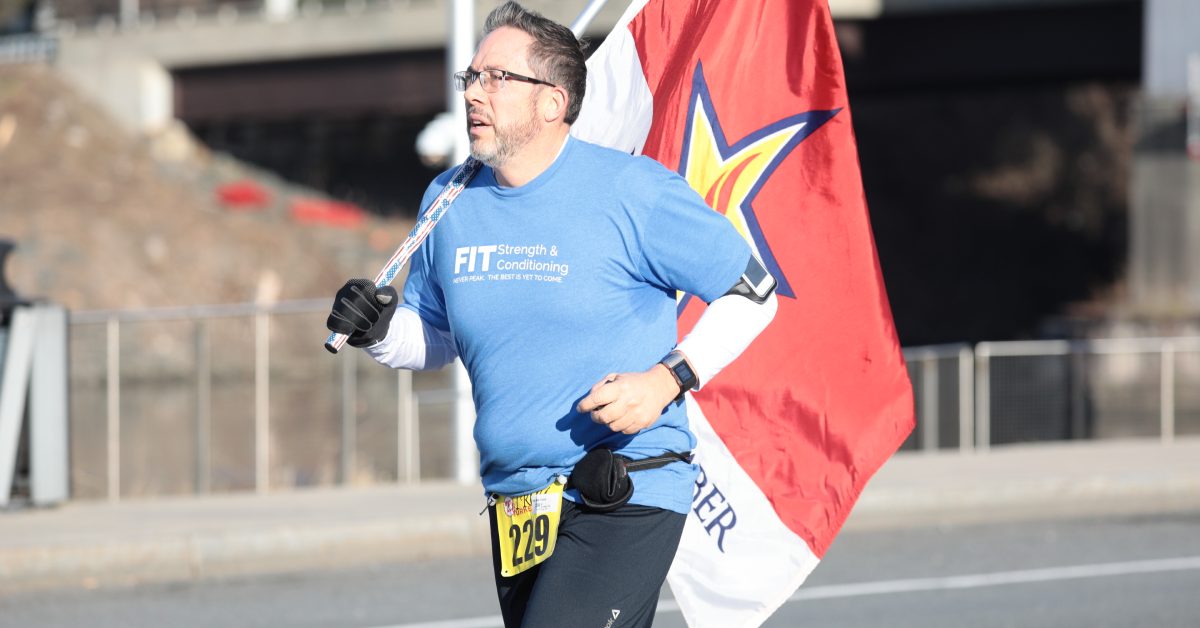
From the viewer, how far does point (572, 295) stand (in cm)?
427

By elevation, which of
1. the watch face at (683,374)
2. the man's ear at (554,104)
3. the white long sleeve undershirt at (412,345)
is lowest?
the watch face at (683,374)

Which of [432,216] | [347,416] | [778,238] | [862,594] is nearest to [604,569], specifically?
[432,216]

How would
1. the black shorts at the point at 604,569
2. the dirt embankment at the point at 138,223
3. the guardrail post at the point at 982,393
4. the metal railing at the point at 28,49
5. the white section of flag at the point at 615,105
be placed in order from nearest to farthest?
the black shorts at the point at 604,569, the white section of flag at the point at 615,105, the guardrail post at the point at 982,393, the dirt embankment at the point at 138,223, the metal railing at the point at 28,49

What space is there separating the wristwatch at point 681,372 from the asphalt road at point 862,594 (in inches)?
178

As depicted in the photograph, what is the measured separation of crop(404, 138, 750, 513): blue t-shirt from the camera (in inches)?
169

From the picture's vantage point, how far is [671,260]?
4.33 m

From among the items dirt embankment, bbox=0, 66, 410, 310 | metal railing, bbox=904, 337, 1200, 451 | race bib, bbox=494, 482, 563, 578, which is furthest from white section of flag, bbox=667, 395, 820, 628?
dirt embankment, bbox=0, 66, 410, 310

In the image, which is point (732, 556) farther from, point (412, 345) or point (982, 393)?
point (982, 393)

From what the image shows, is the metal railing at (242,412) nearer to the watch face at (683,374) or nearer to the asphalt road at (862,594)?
the asphalt road at (862,594)

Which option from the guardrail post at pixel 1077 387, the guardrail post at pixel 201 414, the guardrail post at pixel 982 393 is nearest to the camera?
the guardrail post at pixel 201 414

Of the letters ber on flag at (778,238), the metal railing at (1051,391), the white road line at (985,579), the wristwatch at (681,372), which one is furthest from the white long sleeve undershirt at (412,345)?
the metal railing at (1051,391)

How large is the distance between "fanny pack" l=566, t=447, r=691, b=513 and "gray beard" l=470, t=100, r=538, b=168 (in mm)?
743

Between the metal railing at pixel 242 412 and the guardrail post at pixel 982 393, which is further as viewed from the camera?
the guardrail post at pixel 982 393

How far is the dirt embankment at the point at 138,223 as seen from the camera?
36469mm
